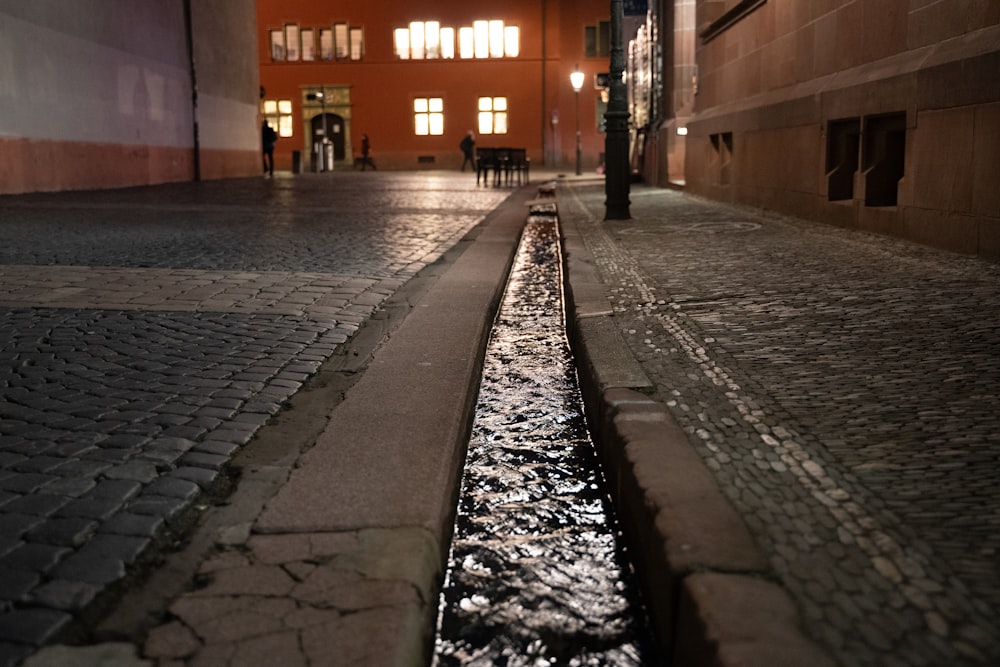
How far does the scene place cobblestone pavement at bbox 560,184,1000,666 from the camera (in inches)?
70.1

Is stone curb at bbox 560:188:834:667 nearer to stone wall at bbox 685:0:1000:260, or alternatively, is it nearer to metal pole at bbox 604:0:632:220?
stone wall at bbox 685:0:1000:260

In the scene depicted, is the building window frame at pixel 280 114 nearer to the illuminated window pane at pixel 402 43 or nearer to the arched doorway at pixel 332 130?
the arched doorway at pixel 332 130

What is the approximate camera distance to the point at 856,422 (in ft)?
9.57

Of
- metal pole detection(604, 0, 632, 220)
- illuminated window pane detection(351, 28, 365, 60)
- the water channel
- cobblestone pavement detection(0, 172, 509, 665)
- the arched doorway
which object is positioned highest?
illuminated window pane detection(351, 28, 365, 60)

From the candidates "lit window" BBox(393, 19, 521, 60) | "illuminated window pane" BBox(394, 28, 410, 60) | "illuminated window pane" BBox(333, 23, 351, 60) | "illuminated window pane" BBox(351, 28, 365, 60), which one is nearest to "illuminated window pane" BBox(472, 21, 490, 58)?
"lit window" BBox(393, 19, 521, 60)

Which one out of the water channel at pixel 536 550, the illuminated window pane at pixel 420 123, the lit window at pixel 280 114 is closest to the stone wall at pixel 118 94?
the lit window at pixel 280 114

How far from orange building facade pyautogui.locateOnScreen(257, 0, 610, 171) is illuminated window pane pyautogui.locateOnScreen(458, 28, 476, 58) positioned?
5 cm

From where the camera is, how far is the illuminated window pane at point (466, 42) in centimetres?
4528

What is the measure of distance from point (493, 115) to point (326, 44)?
28.0 ft

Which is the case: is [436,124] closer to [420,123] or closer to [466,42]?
[420,123]

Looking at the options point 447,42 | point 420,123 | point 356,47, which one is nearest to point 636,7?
point 447,42

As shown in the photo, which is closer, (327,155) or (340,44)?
(327,155)

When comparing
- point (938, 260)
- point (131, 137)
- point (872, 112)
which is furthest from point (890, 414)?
point (131, 137)

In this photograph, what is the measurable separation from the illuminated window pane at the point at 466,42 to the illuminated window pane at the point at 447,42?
329 mm
